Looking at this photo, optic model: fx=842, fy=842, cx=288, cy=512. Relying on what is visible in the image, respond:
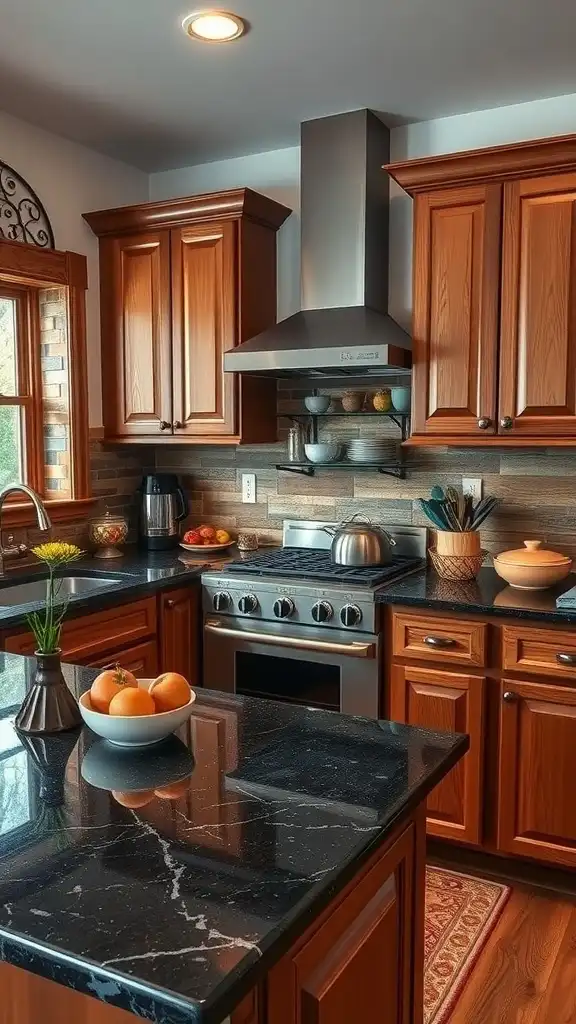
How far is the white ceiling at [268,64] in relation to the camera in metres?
2.46

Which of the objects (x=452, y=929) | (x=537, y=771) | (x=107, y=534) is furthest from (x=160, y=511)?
(x=452, y=929)

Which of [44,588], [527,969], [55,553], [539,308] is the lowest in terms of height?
[527,969]

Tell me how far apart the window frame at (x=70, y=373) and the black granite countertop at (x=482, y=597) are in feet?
4.79

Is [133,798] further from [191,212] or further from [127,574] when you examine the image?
[191,212]

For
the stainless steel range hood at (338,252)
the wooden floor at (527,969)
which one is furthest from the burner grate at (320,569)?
the wooden floor at (527,969)

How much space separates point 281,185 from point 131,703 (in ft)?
9.40

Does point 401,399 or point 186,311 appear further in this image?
point 186,311

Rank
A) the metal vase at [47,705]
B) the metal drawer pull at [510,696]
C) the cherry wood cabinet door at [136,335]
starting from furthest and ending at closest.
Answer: the cherry wood cabinet door at [136,335], the metal drawer pull at [510,696], the metal vase at [47,705]

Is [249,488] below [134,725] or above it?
above

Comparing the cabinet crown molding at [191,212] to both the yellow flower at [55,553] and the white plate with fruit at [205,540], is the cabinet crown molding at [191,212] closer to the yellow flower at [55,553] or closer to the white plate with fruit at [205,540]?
the white plate with fruit at [205,540]

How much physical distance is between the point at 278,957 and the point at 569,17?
2631mm

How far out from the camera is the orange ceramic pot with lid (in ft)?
9.30

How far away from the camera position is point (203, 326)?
3502 millimetres

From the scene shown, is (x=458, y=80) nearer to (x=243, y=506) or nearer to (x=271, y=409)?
(x=271, y=409)
